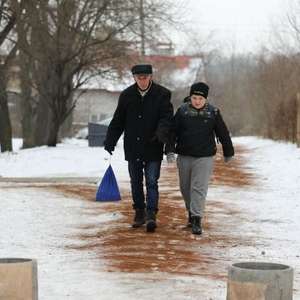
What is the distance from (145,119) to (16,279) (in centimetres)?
426

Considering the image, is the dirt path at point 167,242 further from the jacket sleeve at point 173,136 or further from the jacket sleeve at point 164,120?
the jacket sleeve at point 164,120

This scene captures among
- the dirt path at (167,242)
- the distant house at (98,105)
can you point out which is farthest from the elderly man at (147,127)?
the distant house at (98,105)

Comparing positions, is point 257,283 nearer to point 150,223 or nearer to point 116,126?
point 150,223

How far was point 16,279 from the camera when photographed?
19.1 feet

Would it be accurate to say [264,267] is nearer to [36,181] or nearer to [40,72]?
[36,181]

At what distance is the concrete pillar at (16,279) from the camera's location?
582cm

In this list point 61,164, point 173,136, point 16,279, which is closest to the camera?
point 16,279

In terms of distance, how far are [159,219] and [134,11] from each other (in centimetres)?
1975

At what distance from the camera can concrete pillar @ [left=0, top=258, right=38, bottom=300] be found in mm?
5820

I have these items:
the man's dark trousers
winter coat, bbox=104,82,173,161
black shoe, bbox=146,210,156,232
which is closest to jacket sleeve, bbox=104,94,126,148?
winter coat, bbox=104,82,173,161

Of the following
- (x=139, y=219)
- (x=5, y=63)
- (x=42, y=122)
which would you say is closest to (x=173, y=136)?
(x=139, y=219)

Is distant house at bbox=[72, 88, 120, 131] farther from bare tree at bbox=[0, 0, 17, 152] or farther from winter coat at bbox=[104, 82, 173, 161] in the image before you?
winter coat at bbox=[104, 82, 173, 161]

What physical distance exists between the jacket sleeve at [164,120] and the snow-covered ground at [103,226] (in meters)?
1.38

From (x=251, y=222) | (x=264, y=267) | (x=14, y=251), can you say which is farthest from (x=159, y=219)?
(x=264, y=267)
